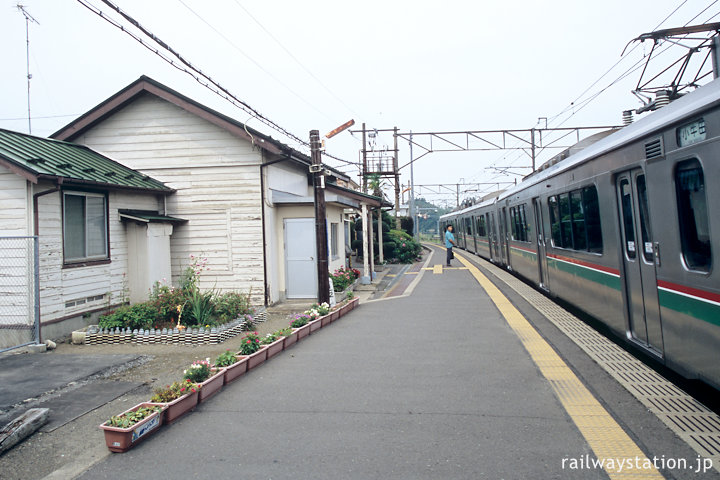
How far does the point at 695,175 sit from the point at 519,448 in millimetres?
2673

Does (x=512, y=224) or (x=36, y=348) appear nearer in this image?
(x=36, y=348)

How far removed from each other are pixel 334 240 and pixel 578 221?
8428 millimetres

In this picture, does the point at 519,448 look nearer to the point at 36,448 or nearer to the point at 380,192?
the point at 36,448

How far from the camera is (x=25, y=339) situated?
8.23 m

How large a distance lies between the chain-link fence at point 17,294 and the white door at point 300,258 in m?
5.62

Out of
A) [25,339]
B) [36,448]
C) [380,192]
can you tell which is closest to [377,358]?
[36,448]

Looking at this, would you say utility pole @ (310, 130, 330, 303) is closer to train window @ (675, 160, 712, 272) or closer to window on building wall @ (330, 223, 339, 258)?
window on building wall @ (330, 223, 339, 258)

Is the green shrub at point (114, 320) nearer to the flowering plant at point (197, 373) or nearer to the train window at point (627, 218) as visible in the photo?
the flowering plant at point (197, 373)

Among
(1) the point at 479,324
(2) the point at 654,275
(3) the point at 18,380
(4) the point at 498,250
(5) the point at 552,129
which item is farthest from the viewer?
(5) the point at 552,129

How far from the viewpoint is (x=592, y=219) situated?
280 inches

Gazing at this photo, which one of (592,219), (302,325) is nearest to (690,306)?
(592,219)

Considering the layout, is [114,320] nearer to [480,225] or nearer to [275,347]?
[275,347]

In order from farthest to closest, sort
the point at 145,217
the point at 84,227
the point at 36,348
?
the point at 145,217
the point at 84,227
the point at 36,348

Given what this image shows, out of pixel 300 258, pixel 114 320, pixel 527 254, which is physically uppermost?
pixel 300 258
